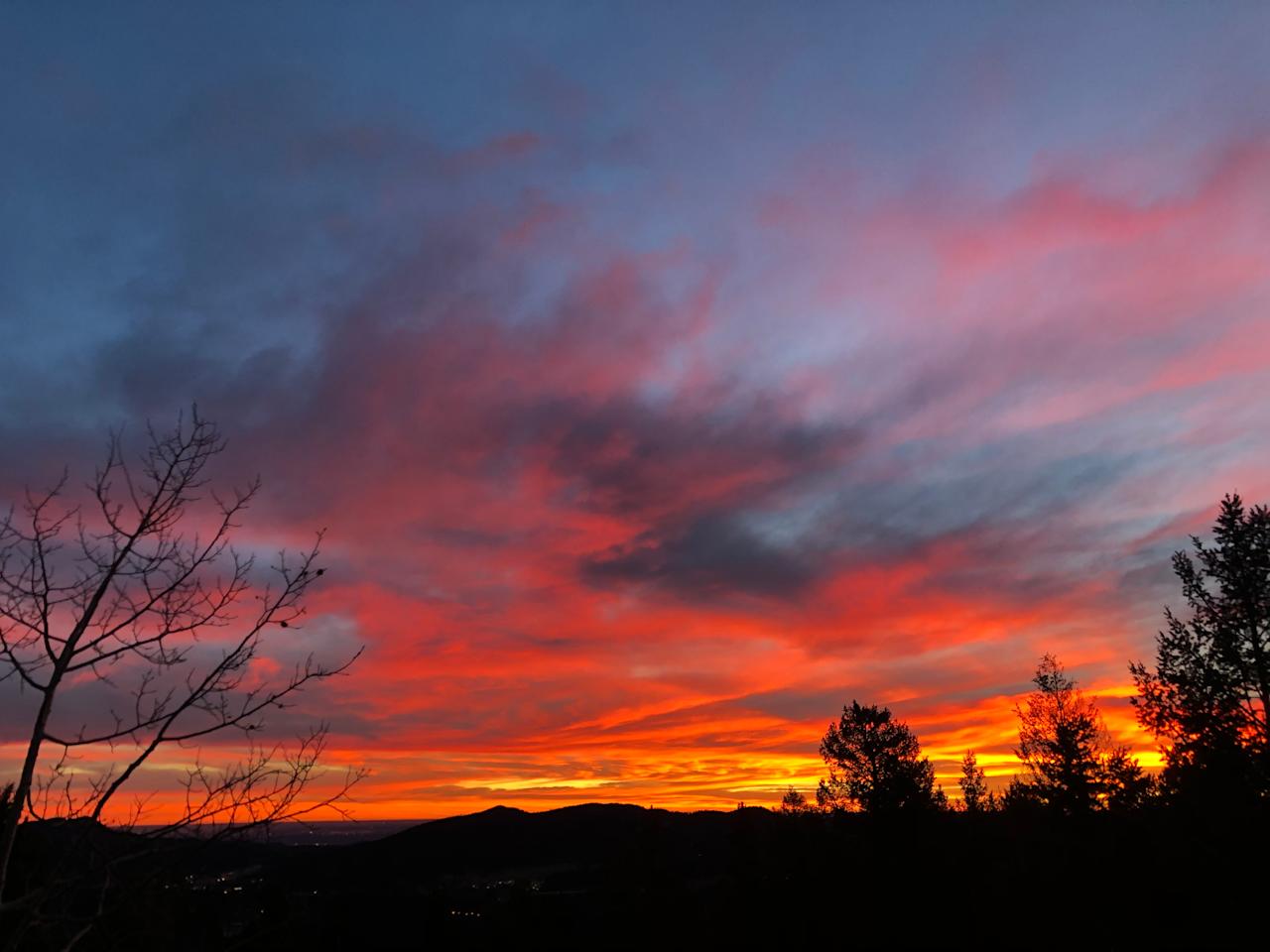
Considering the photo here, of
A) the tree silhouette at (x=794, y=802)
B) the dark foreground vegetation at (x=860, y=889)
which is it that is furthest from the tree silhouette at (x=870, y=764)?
the tree silhouette at (x=794, y=802)

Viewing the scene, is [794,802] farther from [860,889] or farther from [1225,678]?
[1225,678]

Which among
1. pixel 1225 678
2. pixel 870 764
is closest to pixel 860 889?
pixel 870 764

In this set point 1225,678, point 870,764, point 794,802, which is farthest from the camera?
point 794,802

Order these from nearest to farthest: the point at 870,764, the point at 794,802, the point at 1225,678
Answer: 1. the point at 1225,678
2. the point at 870,764
3. the point at 794,802

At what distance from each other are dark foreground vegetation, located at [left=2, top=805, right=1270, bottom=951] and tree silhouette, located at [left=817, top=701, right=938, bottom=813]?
1025 millimetres

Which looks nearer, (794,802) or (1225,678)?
(1225,678)

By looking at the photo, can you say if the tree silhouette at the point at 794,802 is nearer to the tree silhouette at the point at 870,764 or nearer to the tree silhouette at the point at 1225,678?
the tree silhouette at the point at 870,764

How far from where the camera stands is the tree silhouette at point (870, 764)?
107ft

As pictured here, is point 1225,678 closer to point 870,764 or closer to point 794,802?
point 870,764

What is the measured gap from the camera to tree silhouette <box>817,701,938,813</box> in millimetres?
32469

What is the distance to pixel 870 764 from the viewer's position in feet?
111

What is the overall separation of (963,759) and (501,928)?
35.5m

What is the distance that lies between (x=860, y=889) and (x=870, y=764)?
4724mm

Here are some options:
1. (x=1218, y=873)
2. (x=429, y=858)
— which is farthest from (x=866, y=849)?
(x=429, y=858)
